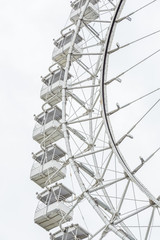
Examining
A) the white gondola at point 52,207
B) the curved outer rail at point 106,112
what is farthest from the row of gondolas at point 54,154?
the curved outer rail at point 106,112

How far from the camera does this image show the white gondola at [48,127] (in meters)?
30.5

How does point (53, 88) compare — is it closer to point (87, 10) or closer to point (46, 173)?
point (87, 10)

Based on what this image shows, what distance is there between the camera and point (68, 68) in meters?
27.7

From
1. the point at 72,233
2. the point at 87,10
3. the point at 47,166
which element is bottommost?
the point at 72,233

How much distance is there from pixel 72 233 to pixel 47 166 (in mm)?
3835

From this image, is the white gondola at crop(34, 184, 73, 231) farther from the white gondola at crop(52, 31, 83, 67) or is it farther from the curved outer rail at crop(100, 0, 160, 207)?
the white gondola at crop(52, 31, 83, 67)

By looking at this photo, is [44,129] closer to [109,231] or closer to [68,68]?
[68,68]

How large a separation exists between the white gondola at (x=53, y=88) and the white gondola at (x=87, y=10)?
248 centimetres

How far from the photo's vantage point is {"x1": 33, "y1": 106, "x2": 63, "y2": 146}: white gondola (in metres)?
30.5

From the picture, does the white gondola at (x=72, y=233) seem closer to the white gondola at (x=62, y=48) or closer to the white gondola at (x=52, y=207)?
the white gondola at (x=52, y=207)

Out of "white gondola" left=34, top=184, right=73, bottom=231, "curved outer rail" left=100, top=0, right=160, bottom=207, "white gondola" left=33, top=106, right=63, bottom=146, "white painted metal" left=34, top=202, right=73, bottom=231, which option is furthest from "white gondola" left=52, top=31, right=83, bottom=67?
"curved outer rail" left=100, top=0, right=160, bottom=207

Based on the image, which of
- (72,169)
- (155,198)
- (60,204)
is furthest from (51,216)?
(155,198)

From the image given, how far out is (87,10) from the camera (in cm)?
3159

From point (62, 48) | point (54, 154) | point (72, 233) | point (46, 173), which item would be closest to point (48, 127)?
point (54, 154)
